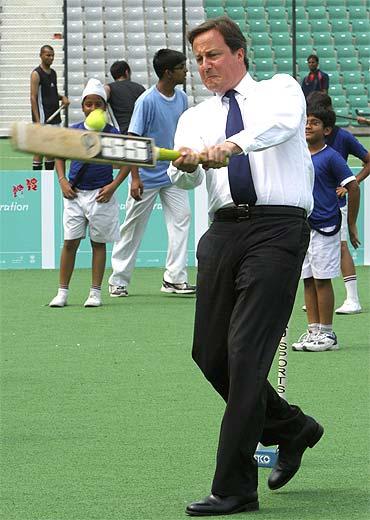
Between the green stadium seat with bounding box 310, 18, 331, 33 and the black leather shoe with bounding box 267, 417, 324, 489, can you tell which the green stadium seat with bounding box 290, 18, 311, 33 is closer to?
the green stadium seat with bounding box 310, 18, 331, 33

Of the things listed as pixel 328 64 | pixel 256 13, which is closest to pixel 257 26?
pixel 256 13

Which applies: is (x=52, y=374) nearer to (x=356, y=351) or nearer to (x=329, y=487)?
(x=356, y=351)

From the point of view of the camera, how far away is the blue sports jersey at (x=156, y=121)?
38.9ft

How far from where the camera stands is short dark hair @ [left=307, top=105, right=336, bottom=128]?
349 inches

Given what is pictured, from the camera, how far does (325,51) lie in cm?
3375

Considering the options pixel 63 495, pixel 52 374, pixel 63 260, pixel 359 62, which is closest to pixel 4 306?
pixel 63 260

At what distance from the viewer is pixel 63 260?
11.4 meters

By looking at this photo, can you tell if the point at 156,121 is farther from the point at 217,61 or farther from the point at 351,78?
the point at 351,78

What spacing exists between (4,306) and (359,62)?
23.3 meters

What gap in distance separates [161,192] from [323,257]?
347 cm

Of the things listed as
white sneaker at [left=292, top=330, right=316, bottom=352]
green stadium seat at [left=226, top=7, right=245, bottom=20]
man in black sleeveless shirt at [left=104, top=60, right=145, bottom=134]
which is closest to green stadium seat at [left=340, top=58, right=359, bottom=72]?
green stadium seat at [left=226, top=7, right=245, bottom=20]

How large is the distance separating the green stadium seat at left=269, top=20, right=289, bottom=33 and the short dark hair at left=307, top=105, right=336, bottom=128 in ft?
83.2

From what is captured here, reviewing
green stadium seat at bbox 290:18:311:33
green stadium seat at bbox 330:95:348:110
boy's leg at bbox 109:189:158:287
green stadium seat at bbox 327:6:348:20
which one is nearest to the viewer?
boy's leg at bbox 109:189:158:287

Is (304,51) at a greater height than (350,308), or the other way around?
(304,51)
